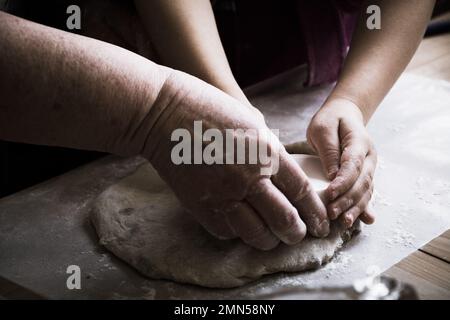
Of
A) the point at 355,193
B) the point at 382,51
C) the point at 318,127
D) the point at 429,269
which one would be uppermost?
the point at 382,51

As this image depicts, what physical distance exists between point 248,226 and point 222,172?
0.11 metres

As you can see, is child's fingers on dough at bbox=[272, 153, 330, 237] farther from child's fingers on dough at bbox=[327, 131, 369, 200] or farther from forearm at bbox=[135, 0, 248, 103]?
forearm at bbox=[135, 0, 248, 103]

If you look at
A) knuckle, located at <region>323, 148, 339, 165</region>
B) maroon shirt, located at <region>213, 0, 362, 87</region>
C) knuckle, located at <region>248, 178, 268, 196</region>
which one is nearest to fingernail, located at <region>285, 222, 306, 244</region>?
knuckle, located at <region>248, 178, 268, 196</region>

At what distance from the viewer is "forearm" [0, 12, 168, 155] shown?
0.94 m

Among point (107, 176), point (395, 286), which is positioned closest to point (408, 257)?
point (395, 286)

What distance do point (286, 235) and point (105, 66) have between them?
429 millimetres

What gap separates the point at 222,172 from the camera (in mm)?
1005

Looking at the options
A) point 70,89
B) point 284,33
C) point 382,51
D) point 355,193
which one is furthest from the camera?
point 284,33

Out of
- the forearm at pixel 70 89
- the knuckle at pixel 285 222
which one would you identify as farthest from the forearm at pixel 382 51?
the forearm at pixel 70 89

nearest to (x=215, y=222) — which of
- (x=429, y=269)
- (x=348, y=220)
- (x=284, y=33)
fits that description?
(x=348, y=220)

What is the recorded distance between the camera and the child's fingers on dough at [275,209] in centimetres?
102

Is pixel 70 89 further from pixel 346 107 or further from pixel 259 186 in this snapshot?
pixel 346 107

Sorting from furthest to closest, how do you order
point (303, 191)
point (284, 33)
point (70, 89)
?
point (284, 33)
point (303, 191)
point (70, 89)
